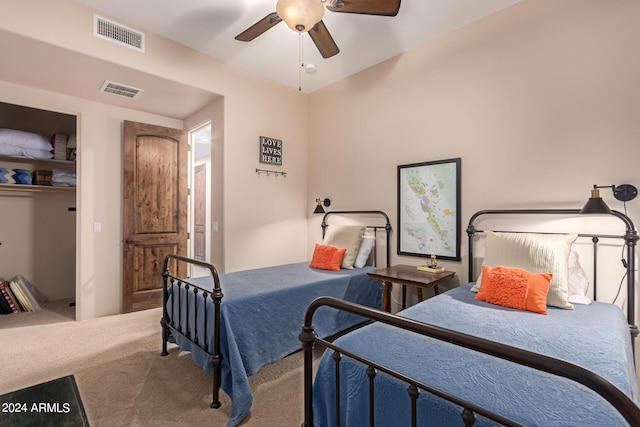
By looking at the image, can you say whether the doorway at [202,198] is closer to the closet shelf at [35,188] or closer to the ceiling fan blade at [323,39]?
the closet shelf at [35,188]

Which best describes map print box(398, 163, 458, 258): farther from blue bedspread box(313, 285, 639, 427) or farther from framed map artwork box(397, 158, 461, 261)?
blue bedspread box(313, 285, 639, 427)

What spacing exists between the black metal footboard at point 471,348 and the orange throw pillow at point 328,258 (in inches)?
73.0

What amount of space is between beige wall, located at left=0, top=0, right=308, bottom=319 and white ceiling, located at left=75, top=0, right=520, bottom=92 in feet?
0.86

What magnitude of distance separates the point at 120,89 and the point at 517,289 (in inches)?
161

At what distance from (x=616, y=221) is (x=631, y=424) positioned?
2.09 metres

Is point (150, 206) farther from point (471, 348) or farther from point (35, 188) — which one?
point (471, 348)

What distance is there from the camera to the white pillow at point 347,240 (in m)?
3.29

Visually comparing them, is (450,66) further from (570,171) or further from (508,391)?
(508,391)

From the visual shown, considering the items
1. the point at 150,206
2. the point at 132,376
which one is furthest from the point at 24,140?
the point at 132,376

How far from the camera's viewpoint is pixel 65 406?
1.78 metres

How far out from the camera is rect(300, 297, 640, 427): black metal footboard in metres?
0.65

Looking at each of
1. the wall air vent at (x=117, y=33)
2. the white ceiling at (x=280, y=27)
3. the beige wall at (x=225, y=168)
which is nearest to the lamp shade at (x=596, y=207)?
the white ceiling at (x=280, y=27)

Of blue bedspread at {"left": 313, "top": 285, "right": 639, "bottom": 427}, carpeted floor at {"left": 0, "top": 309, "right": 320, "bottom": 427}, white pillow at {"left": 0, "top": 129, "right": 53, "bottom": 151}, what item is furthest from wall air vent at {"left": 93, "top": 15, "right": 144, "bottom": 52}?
blue bedspread at {"left": 313, "top": 285, "right": 639, "bottom": 427}

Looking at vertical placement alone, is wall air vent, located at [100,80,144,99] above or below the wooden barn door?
above
